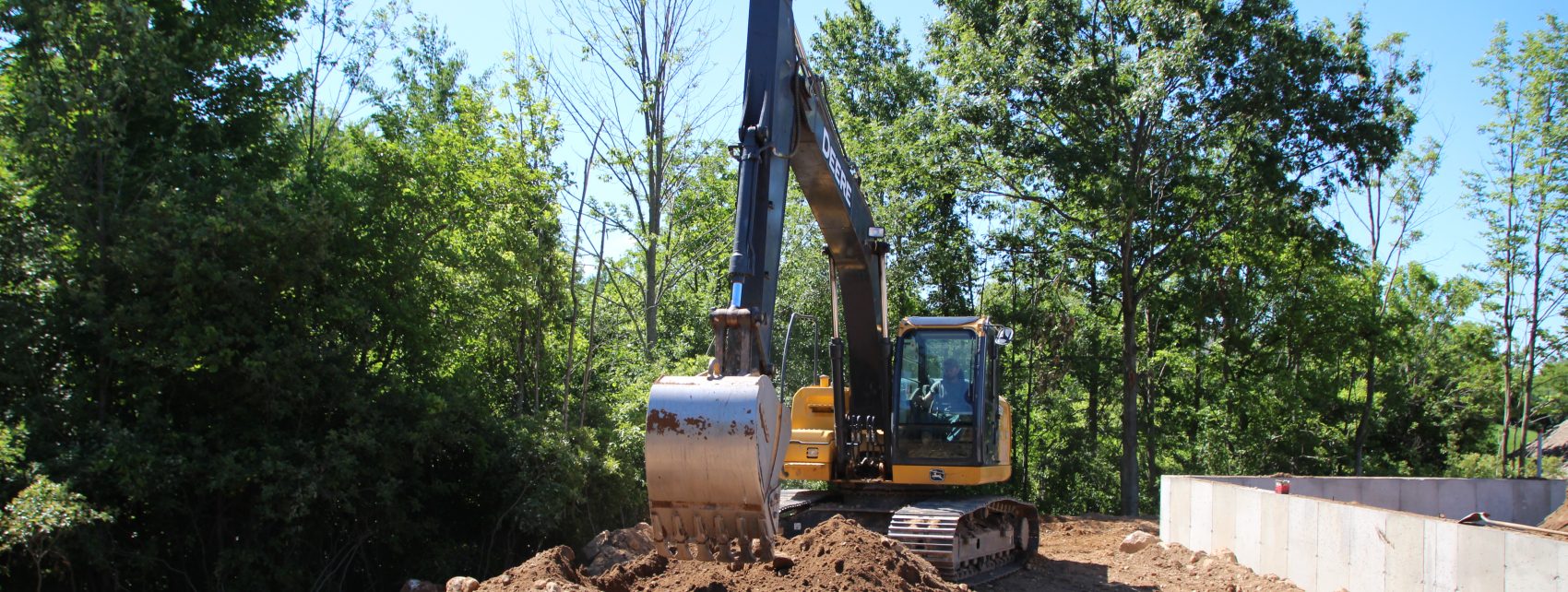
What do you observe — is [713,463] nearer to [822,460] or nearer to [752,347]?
[752,347]

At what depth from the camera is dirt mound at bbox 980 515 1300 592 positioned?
10722 mm

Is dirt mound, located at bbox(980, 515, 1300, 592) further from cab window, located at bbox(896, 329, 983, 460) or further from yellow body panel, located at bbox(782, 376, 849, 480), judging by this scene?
yellow body panel, located at bbox(782, 376, 849, 480)

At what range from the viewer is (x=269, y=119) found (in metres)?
12.7

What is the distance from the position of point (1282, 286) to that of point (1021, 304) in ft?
20.4

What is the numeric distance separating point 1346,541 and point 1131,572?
2981 mm

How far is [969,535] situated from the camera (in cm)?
1020

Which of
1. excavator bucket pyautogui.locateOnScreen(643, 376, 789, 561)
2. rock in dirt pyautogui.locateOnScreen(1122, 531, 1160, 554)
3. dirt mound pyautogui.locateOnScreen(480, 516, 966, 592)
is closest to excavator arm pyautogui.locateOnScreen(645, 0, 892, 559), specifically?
excavator bucket pyautogui.locateOnScreen(643, 376, 789, 561)

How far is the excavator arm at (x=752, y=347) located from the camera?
18.4ft

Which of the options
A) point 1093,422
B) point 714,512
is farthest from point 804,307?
point 714,512

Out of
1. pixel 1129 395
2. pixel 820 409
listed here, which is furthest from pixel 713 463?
pixel 1129 395

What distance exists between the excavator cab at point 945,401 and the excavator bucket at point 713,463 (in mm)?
4707

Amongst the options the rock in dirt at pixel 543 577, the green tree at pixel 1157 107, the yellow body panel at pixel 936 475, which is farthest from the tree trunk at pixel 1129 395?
the rock in dirt at pixel 543 577

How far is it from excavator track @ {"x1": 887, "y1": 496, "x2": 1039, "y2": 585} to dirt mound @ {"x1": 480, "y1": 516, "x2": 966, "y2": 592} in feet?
2.97

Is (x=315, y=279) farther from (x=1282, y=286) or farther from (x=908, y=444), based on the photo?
(x=1282, y=286)
